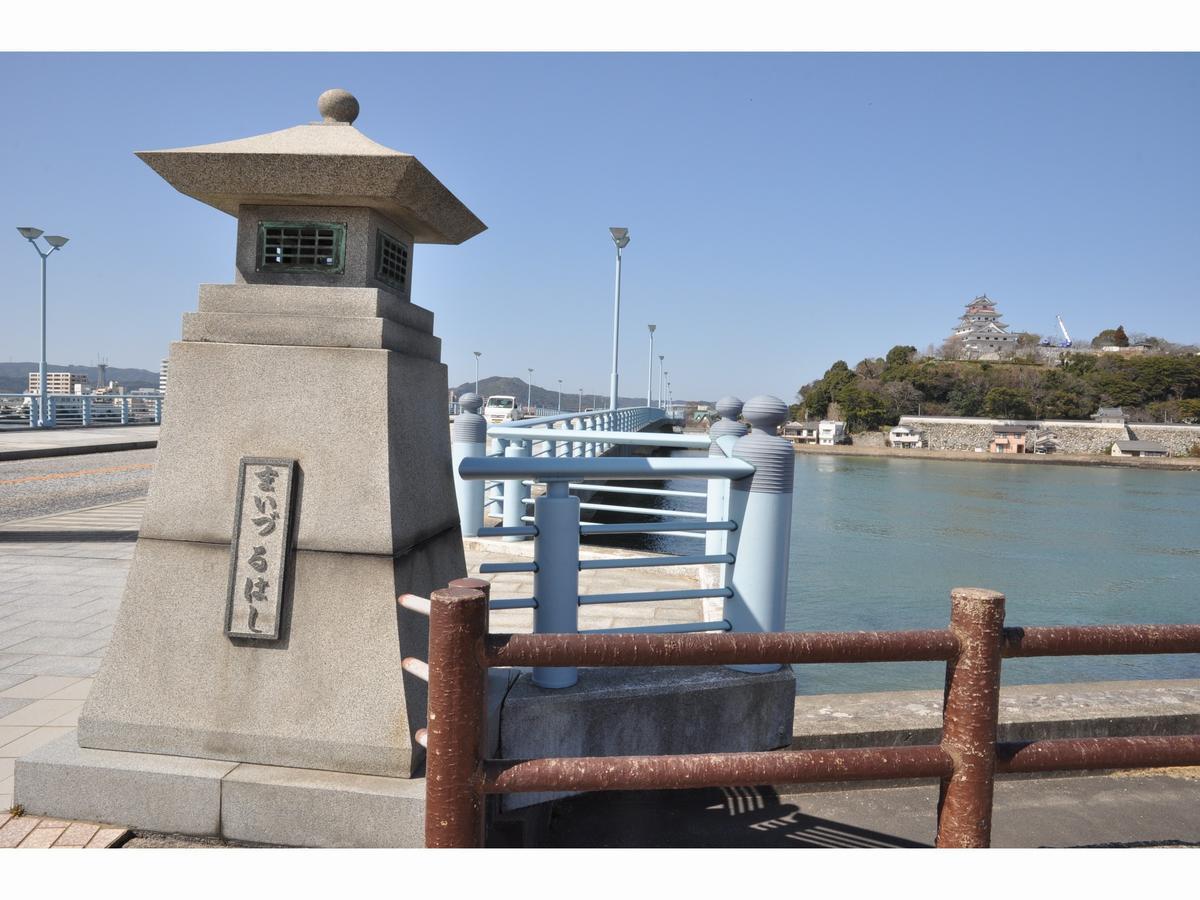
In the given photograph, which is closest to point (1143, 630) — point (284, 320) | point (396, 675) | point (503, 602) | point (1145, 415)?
point (503, 602)

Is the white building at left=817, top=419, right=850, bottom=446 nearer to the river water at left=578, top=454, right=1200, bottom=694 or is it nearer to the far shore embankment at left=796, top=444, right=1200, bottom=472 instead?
the far shore embankment at left=796, top=444, right=1200, bottom=472

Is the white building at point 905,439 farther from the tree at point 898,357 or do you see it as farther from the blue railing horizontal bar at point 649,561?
the blue railing horizontal bar at point 649,561

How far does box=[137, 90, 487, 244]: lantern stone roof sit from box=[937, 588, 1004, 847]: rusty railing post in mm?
2054

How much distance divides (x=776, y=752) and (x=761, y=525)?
130cm

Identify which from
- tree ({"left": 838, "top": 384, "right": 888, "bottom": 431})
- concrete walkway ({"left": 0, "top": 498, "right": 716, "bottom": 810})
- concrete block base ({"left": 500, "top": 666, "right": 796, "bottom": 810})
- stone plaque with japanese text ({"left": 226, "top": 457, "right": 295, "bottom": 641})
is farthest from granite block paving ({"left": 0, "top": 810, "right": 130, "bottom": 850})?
tree ({"left": 838, "top": 384, "right": 888, "bottom": 431})

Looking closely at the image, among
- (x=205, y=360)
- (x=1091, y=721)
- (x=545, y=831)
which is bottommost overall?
(x=545, y=831)

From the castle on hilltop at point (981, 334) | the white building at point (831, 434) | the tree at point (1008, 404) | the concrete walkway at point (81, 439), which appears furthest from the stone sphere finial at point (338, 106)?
the castle on hilltop at point (981, 334)

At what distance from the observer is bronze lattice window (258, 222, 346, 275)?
265 cm

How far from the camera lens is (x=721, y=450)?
4.85 meters

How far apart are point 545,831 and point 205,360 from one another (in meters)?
2.21

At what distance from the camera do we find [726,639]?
6.26 feet

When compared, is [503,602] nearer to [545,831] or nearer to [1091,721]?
[545,831]

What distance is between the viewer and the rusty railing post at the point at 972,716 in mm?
1905

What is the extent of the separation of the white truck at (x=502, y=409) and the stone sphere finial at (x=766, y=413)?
29.8 meters
